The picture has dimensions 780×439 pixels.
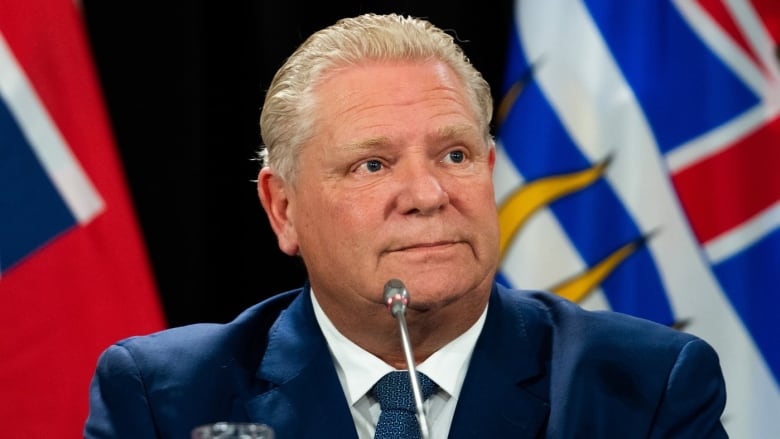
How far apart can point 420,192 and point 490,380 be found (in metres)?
0.45

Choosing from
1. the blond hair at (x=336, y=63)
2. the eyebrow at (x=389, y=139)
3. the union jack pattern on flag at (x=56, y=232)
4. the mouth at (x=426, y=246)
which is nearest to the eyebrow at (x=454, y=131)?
the eyebrow at (x=389, y=139)

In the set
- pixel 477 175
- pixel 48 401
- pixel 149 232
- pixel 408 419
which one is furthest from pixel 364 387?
pixel 149 232

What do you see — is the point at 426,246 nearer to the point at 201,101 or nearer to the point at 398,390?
the point at 398,390

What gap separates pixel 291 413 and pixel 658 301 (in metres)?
1.35

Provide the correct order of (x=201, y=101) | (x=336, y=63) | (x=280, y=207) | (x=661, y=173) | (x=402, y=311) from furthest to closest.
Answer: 1. (x=201, y=101)
2. (x=661, y=173)
3. (x=280, y=207)
4. (x=336, y=63)
5. (x=402, y=311)

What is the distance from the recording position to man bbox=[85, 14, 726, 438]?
8.38 ft

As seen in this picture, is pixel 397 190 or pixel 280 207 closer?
pixel 397 190

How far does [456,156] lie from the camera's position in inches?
105

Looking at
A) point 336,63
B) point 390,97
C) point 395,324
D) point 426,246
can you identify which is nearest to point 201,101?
point 336,63

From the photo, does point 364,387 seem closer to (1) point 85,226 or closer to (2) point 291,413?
(2) point 291,413

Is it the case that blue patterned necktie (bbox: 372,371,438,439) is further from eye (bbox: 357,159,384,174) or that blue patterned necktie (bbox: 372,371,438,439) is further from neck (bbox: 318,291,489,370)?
eye (bbox: 357,159,384,174)

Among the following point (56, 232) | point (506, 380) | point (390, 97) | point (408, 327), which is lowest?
point (506, 380)

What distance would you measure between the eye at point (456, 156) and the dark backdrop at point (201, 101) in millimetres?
1116

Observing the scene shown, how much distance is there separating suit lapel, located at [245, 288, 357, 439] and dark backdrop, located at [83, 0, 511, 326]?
1.04 meters
